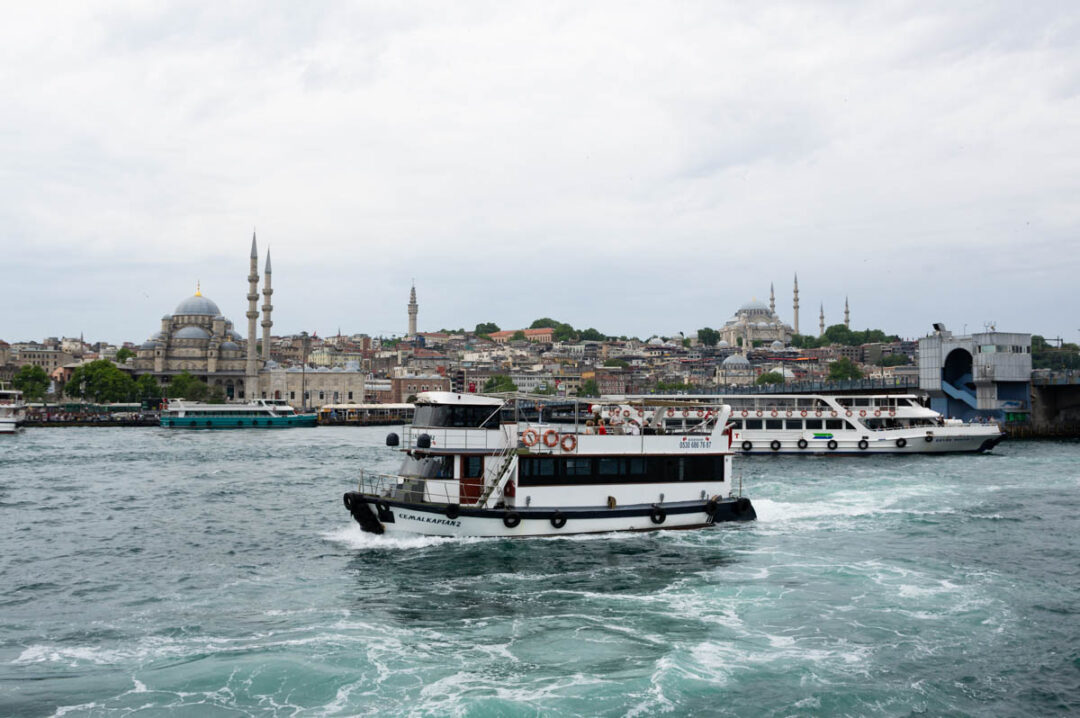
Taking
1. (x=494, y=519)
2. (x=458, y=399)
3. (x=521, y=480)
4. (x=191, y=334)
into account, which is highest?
(x=191, y=334)

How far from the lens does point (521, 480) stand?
2097 cm

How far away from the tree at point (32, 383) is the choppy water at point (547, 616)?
329 ft

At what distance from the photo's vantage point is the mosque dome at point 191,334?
5748 inches

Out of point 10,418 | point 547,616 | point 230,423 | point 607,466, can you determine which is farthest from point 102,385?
point 547,616

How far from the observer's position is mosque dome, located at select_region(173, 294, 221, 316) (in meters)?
152

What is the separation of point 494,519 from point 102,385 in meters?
104

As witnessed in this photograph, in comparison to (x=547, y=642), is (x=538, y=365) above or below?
above

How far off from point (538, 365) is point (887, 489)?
5917 inches

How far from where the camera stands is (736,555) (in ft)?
65.1

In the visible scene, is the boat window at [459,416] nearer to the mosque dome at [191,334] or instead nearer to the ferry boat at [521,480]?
the ferry boat at [521,480]

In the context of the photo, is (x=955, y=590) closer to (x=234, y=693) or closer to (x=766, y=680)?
(x=766, y=680)

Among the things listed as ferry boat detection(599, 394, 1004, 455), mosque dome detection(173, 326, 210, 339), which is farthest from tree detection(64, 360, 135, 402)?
ferry boat detection(599, 394, 1004, 455)

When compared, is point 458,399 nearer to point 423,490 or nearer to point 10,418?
point 423,490

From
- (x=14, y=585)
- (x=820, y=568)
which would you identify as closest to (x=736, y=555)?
(x=820, y=568)
